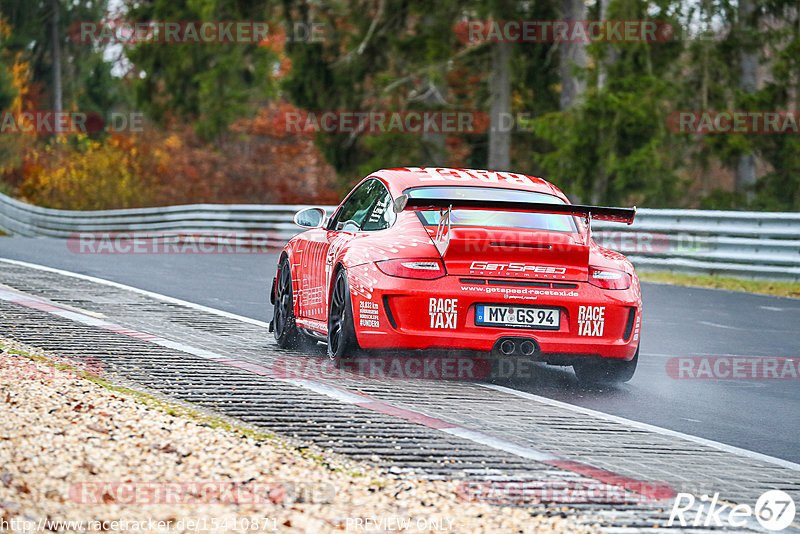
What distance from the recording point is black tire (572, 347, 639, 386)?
870 centimetres

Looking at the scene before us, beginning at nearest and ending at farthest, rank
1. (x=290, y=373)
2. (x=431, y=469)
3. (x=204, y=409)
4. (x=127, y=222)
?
(x=431, y=469)
(x=204, y=409)
(x=290, y=373)
(x=127, y=222)

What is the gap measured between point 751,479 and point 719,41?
25115 mm

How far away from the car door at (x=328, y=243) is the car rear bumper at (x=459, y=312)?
31.0 inches

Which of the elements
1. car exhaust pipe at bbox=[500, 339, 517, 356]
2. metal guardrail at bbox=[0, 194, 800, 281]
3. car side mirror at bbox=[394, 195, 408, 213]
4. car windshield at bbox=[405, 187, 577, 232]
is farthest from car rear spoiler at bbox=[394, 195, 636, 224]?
metal guardrail at bbox=[0, 194, 800, 281]

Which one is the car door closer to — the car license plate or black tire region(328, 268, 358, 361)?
black tire region(328, 268, 358, 361)

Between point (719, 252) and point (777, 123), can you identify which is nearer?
point (719, 252)

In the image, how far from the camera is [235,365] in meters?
8.40

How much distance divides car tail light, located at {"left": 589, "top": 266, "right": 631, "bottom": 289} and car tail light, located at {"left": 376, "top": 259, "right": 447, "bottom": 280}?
1.03m

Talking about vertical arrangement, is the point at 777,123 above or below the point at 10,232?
above

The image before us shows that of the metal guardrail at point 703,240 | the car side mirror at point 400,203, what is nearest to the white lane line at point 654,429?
the car side mirror at point 400,203

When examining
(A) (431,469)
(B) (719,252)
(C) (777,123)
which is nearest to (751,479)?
(A) (431,469)

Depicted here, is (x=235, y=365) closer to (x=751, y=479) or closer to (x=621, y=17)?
(x=751, y=479)

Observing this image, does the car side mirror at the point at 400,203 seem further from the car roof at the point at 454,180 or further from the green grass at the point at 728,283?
the green grass at the point at 728,283

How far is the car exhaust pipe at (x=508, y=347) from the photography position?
823 cm
